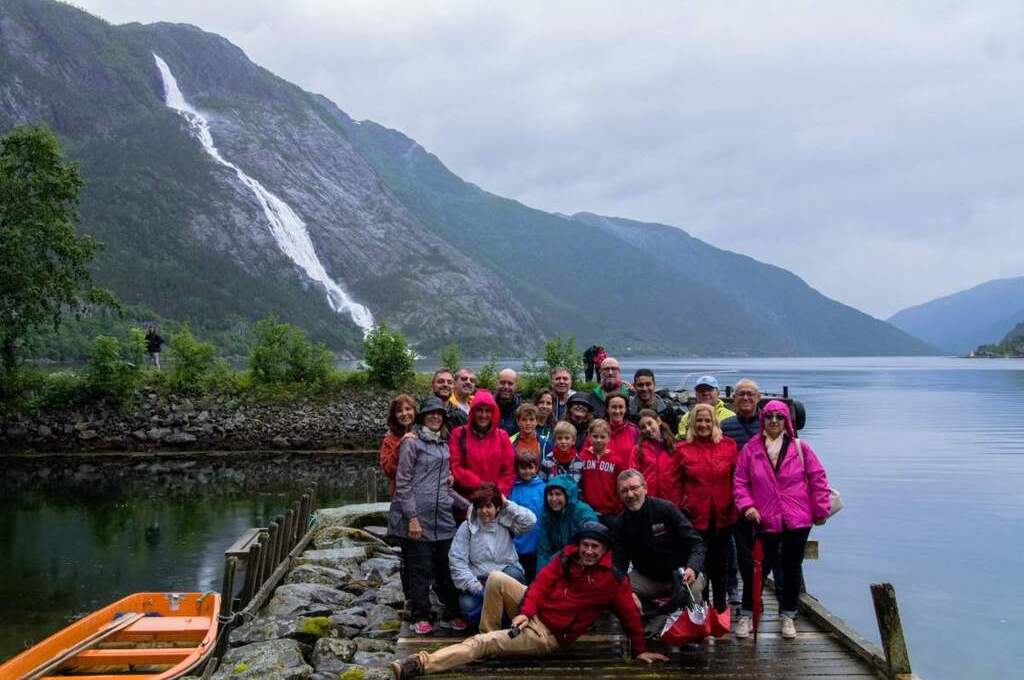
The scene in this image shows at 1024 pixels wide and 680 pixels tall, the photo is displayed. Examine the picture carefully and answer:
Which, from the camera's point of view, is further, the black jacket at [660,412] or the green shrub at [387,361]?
the green shrub at [387,361]

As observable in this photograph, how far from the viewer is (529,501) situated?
→ 776 cm

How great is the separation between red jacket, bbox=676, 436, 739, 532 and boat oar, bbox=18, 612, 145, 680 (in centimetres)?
634

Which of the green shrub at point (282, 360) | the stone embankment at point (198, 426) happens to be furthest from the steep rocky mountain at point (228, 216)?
the stone embankment at point (198, 426)

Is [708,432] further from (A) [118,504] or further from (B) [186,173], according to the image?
(B) [186,173]

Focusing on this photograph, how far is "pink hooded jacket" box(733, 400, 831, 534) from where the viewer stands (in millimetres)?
7105

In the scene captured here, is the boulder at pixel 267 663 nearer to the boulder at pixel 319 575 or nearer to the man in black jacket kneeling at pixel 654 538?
the boulder at pixel 319 575

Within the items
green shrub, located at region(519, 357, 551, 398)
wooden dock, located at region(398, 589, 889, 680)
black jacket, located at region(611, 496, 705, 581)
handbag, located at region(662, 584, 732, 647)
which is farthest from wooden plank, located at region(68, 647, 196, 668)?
green shrub, located at region(519, 357, 551, 398)

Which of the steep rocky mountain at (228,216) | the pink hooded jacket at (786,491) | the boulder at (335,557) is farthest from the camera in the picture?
the steep rocky mountain at (228,216)

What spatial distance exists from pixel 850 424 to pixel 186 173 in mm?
136807

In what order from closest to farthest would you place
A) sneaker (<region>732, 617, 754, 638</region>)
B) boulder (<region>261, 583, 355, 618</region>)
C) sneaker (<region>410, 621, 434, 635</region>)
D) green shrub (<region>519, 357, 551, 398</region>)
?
sneaker (<region>732, 617, 754, 638</region>) → sneaker (<region>410, 621, 434, 635</region>) → boulder (<region>261, 583, 355, 618</region>) → green shrub (<region>519, 357, 551, 398</region>)

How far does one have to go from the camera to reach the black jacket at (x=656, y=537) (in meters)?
6.98

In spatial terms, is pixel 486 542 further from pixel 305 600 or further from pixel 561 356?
pixel 561 356

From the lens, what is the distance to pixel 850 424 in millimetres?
46312

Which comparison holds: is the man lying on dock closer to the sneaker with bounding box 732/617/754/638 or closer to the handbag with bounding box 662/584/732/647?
the handbag with bounding box 662/584/732/647
